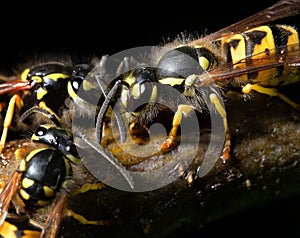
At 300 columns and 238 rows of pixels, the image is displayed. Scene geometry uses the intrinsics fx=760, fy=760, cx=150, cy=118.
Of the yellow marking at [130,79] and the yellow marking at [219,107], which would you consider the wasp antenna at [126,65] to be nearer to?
the yellow marking at [130,79]

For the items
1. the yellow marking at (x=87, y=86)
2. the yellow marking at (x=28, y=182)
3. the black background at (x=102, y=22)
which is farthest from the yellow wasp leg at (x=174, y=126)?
the black background at (x=102, y=22)

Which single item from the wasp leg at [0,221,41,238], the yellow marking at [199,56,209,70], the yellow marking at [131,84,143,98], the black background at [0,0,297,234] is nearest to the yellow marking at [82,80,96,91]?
the yellow marking at [131,84,143,98]

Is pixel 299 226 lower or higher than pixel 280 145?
lower

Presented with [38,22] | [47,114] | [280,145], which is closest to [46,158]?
[47,114]

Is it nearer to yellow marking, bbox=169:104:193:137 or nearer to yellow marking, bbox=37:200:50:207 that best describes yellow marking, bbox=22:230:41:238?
yellow marking, bbox=37:200:50:207

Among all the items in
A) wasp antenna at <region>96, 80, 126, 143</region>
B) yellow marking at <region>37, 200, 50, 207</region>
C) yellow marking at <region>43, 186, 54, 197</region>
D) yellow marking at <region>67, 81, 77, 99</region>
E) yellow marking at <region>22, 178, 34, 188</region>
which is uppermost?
yellow marking at <region>67, 81, 77, 99</region>

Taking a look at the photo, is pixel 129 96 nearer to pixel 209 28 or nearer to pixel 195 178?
pixel 195 178

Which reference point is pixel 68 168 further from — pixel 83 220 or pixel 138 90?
pixel 138 90

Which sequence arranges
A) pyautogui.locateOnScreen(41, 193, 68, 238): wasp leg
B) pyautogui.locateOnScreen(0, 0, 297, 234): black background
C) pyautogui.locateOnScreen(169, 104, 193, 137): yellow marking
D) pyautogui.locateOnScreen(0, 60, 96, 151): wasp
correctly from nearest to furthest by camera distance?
pyautogui.locateOnScreen(41, 193, 68, 238): wasp leg, pyautogui.locateOnScreen(169, 104, 193, 137): yellow marking, pyautogui.locateOnScreen(0, 60, 96, 151): wasp, pyautogui.locateOnScreen(0, 0, 297, 234): black background

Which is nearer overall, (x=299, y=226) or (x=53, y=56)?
(x=299, y=226)
